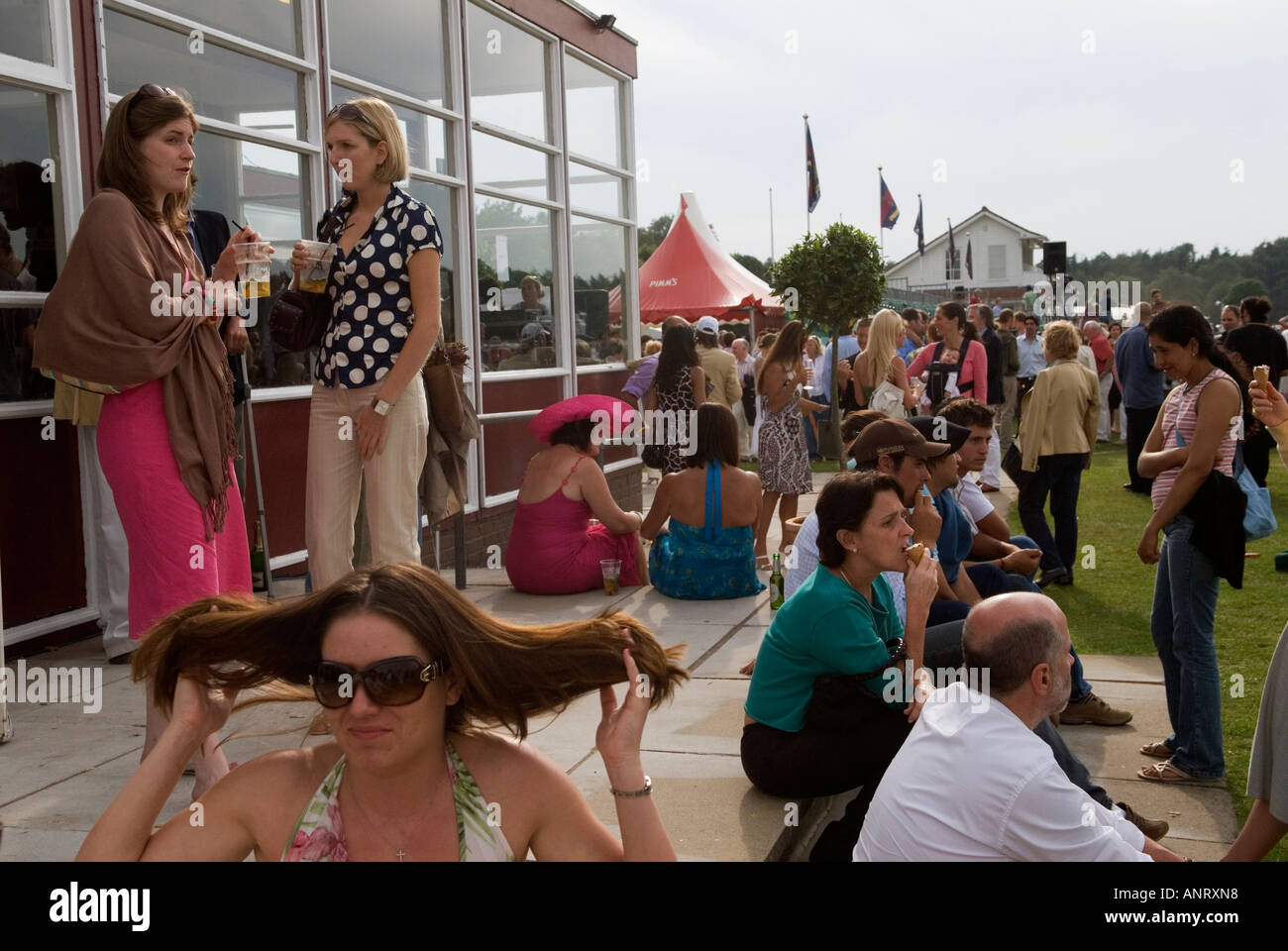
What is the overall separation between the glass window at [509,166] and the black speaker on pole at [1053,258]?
8.08 metres

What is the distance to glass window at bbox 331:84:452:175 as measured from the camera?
8.92 m

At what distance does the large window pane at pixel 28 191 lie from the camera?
5.36 m

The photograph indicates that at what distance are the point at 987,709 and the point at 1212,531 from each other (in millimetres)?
2292

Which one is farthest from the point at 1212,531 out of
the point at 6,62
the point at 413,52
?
the point at 413,52

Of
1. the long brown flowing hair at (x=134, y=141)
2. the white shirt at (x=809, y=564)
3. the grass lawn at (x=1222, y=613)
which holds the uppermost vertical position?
the long brown flowing hair at (x=134, y=141)

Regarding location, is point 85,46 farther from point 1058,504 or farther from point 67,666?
point 1058,504

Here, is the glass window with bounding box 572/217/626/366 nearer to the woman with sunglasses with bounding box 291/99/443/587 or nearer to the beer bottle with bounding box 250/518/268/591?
the beer bottle with bounding box 250/518/268/591

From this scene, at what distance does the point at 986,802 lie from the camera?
2.72 m

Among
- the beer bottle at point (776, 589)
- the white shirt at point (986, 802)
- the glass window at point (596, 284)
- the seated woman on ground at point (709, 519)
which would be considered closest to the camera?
the white shirt at point (986, 802)

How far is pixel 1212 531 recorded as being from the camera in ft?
15.2

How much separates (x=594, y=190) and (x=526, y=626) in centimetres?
1057

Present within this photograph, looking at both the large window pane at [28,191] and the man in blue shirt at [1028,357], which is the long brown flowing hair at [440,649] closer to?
the large window pane at [28,191]

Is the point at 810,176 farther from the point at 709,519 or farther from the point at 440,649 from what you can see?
the point at 440,649

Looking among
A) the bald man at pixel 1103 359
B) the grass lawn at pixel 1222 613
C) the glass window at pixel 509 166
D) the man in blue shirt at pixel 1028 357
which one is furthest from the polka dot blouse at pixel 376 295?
the bald man at pixel 1103 359
